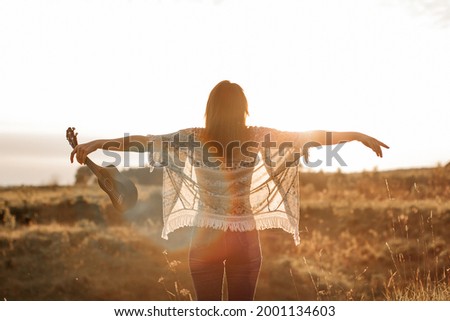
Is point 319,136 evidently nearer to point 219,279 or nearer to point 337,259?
point 219,279

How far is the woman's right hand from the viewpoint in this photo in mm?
3768

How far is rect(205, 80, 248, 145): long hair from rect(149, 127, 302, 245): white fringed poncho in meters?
0.11

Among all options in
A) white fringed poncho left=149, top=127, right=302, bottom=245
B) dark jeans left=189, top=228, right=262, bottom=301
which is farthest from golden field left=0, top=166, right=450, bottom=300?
dark jeans left=189, top=228, right=262, bottom=301

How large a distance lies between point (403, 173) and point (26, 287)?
1610 cm

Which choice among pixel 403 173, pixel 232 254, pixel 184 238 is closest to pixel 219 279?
pixel 232 254

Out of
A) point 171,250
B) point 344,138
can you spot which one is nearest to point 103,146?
point 344,138

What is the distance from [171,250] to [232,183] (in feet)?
32.1

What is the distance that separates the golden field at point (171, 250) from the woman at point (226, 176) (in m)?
5.10

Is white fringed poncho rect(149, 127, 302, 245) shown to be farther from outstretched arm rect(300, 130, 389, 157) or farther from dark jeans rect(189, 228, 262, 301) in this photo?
outstretched arm rect(300, 130, 389, 157)

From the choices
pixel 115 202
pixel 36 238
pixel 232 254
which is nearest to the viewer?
pixel 232 254

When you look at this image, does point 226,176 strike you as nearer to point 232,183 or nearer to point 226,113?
point 232,183

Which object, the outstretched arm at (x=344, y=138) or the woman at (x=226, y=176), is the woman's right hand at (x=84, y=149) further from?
the outstretched arm at (x=344, y=138)

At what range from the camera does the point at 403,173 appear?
77.6 feet

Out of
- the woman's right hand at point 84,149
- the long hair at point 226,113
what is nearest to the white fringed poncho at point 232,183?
the long hair at point 226,113
